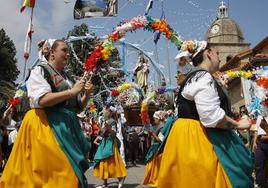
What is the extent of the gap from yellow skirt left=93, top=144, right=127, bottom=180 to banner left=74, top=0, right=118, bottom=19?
583 centimetres

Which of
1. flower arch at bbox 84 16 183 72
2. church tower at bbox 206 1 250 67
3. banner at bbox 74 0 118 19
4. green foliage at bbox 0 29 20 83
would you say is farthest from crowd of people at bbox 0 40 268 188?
church tower at bbox 206 1 250 67

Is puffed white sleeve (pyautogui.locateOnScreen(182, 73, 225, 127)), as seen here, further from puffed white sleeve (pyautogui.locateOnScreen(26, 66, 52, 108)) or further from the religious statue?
the religious statue

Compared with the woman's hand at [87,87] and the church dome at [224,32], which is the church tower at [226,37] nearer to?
the church dome at [224,32]

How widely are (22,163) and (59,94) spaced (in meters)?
0.71

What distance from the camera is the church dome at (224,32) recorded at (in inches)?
3088

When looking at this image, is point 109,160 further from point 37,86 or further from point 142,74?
point 142,74

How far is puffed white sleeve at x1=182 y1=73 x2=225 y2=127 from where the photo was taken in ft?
10.7

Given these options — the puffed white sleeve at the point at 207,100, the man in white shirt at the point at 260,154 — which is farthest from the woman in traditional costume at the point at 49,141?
the man in white shirt at the point at 260,154

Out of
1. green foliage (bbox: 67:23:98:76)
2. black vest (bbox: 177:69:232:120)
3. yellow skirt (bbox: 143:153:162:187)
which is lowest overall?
yellow skirt (bbox: 143:153:162:187)

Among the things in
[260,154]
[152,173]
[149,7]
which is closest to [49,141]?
[260,154]

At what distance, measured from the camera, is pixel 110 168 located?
28.0 feet

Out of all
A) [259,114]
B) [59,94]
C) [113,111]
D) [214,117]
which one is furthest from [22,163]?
[113,111]

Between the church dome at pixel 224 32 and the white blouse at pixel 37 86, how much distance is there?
251ft

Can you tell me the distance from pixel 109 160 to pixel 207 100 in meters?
5.65
